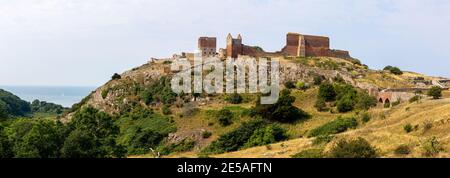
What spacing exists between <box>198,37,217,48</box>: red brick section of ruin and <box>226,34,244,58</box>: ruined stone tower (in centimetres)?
546

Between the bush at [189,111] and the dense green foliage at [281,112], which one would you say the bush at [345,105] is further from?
the bush at [189,111]

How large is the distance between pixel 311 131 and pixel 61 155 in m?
18.7

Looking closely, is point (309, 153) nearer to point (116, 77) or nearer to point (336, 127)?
point (336, 127)

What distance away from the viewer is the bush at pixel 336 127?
34812mm

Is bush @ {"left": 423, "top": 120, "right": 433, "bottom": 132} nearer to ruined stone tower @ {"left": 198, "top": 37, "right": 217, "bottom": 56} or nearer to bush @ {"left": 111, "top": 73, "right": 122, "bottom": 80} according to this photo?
ruined stone tower @ {"left": 198, "top": 37, "right": 217, "bottom": 56}

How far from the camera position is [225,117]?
4688 cm

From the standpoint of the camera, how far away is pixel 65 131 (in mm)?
34469

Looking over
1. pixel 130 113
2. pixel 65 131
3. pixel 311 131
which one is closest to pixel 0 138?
pixel 65 131

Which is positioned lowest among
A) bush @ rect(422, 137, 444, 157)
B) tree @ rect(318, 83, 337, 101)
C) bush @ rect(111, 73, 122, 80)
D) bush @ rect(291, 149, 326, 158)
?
bush @ rect(291, 149, 326, 158)

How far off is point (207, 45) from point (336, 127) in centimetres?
3753

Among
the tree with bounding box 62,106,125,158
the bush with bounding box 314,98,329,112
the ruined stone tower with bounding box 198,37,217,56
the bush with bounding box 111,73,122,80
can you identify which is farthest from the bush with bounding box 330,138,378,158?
the bush with bounding box 111,73,122,80

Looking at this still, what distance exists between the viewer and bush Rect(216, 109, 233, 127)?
46719 mm

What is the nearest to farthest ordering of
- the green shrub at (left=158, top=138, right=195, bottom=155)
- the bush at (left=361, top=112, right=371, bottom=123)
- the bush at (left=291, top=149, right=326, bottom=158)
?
1. the bush at (left=291, top=149, right=326, bottom=158)
2. the bush at (left=361, top=112, right=371, bottom=123)
3. the green shrub at (left=158, top=138, right=195, bottom=155)
